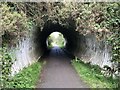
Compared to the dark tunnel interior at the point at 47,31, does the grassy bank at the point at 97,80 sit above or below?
below

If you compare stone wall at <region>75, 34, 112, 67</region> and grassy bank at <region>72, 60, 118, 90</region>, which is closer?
grassy bank at <region>72, 60, 118, 90</region>

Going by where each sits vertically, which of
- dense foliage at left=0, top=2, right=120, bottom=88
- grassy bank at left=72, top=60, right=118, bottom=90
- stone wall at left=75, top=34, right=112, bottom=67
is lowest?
grassy bank at left=72, top=60, right=118, bottom=90

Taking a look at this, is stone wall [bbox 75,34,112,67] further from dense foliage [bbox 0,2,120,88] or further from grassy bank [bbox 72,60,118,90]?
dense foliage [bbox 0,2,120,88]

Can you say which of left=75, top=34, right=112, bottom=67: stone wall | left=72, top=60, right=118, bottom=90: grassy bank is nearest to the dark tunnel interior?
left=75, top=34, right=112, bottom=67: stone wall

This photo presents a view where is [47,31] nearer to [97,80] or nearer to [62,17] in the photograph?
[62,17]

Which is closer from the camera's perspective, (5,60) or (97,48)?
(5,60)

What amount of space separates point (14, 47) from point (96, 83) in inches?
178

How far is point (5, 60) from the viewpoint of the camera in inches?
434

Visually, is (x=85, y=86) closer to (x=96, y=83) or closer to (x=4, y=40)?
(x=96, y=83)

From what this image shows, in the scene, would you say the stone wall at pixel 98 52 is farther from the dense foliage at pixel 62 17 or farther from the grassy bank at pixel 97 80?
the dense foliage at pixel 62 17

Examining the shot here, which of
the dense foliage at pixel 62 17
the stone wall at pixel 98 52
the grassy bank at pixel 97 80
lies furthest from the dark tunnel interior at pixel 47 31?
the grassy bank at pixel 97 80

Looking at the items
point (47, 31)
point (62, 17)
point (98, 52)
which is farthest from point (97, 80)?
point (47, 31)

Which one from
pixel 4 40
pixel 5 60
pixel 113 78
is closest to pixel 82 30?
pixel 113 78

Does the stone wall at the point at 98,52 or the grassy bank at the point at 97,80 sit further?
the stone wall at the point at 98,52
